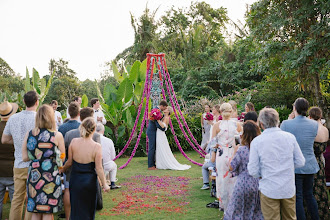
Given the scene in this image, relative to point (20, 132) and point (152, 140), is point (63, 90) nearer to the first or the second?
point (152, 140)

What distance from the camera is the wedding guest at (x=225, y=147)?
5.21 m

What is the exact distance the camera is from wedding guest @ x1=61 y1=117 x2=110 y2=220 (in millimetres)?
4141

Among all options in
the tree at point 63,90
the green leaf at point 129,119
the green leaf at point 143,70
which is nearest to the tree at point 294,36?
the green leaf at point 143,70

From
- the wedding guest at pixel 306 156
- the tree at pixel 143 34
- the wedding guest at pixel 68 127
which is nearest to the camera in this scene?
the wedding guest at pixel 306 156

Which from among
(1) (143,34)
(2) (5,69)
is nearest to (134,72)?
(1) (143,34)

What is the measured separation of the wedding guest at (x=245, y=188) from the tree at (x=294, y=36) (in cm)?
501

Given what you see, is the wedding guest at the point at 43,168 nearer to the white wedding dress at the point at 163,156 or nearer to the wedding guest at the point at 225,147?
the wedding guest at the point at 225,147

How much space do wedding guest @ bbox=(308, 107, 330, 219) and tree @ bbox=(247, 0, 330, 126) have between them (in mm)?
3981

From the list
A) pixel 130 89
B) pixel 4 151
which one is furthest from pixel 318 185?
pixel 130 89

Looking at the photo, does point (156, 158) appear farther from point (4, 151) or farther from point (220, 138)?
point (4, 151)

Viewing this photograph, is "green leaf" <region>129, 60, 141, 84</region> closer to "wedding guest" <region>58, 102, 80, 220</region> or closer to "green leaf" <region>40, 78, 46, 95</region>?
"green leaf" <region>40, 78, 46, 95</region>

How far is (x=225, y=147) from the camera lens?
531 cm

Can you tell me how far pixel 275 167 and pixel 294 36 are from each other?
706cm

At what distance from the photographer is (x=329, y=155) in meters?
5.46
